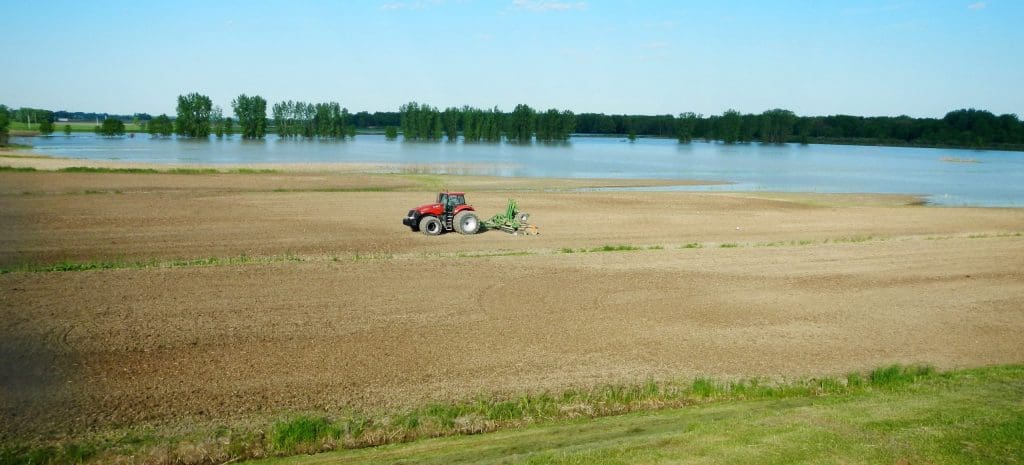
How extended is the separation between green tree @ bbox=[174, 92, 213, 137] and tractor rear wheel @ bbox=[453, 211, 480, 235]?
155481mm

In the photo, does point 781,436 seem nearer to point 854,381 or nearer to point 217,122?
point 854,381

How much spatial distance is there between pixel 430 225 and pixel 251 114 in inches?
6252

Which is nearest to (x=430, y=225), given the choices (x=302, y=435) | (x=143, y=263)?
(x=143, y=263)

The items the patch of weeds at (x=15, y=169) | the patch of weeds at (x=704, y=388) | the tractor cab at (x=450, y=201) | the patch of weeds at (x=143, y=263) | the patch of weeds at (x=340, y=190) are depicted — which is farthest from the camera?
the patch of weeds at (x=15, y=169)

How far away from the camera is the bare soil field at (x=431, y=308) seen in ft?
42.1

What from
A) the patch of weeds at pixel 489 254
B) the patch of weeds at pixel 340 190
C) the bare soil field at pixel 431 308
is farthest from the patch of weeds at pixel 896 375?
the patch of weeds at pixel 340 190

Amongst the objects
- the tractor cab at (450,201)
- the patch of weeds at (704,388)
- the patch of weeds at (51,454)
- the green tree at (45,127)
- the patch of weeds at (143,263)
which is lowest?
the patch of weeds at (704,388)

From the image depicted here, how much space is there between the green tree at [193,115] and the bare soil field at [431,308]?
142 meters

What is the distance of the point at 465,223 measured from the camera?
3023 centimetres

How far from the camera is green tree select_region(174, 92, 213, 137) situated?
16800 cm

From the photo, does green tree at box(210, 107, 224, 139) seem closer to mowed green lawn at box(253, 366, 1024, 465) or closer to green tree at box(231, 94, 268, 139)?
green tree at box(231, 94, 268, 139)

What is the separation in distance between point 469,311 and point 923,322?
10788mm

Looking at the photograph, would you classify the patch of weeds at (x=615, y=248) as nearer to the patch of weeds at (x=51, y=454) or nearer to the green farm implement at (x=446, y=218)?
the green farm implement at (x=446, y=218)

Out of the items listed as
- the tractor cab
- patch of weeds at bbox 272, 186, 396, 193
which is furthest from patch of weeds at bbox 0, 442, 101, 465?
patch of weeds at bbox 272, 186, 396, 193
